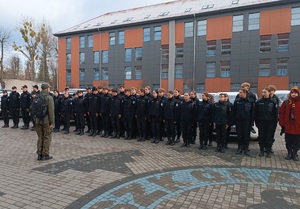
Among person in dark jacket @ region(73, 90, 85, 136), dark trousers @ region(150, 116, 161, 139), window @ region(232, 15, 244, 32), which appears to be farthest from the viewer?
window @ region(232, 15, 244, 32)

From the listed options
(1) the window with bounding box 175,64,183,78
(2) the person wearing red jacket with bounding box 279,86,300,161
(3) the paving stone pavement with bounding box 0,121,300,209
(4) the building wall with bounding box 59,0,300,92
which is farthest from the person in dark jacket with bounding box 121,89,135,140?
(1) the window with bounding box 175,64,183,78

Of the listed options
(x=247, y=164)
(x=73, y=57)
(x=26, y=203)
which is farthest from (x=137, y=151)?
(x=73, y=57)

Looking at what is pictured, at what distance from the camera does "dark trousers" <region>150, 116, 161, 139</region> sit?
9.57 m

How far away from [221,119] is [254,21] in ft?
100

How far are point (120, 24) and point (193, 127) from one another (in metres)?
36.9

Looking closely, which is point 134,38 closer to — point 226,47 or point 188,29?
point 188,29

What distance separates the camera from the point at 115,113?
10.2 meters

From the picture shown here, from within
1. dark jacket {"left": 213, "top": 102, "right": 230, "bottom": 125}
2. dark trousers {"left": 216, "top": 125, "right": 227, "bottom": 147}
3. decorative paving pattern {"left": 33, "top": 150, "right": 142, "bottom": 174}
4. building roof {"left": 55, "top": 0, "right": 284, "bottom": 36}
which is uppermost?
building roof {"left": 55, "top": 0, "right": 284, "bottom": 36}

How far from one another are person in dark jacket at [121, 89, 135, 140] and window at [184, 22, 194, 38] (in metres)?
30.4

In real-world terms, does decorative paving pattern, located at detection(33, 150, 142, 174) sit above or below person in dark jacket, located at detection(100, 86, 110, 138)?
below

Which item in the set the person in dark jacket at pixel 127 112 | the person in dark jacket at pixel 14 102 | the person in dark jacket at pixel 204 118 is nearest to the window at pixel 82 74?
the person in dark jacket at pixel 14 102

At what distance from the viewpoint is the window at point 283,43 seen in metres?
32.9

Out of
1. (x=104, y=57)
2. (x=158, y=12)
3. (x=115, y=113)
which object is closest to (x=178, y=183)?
(x=115, y=113)

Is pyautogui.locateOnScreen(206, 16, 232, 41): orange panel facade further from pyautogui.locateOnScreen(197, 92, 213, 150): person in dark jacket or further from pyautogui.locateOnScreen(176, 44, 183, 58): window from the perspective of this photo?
pyautogui.locateOnScreen(197, 92, 213, 150): person in dark jacket
